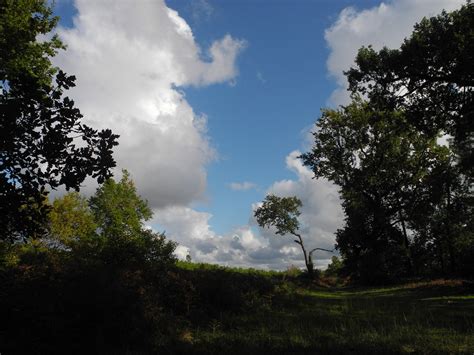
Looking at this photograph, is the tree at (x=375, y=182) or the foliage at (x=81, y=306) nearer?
the foliage at (x=81, y=306)

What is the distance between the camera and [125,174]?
5459cm

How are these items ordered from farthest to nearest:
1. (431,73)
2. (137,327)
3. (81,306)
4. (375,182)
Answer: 1. (375,182)
2. (431,73)
3. (137,327)
4. (81,306)

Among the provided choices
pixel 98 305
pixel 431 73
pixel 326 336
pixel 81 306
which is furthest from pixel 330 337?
pixel 431 73

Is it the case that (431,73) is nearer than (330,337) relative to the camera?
No

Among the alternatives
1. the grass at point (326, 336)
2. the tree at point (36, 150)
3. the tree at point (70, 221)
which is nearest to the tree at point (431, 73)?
the grass at point (326, 336)

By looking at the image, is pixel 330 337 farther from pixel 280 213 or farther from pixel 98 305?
pixel 280 213

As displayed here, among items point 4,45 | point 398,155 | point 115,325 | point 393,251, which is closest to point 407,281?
point 393,251

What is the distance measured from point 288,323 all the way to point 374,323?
8.08ft

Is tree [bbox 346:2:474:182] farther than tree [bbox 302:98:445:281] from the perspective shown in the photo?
No

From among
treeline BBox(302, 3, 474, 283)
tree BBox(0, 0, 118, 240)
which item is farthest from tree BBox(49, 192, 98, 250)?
tree BBox(0, 0, 118, 240)

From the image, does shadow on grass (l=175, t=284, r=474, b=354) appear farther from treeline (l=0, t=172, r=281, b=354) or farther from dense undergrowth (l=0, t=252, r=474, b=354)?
treeline (l=0, t=172, r=281, b=354)

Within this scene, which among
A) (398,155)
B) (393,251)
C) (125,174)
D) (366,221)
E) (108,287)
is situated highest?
(125,174)

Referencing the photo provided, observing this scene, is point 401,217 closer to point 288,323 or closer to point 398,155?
point 398,155

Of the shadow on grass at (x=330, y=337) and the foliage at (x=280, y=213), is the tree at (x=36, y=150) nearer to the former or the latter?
the shadow on grass at (x=330, y=337)
